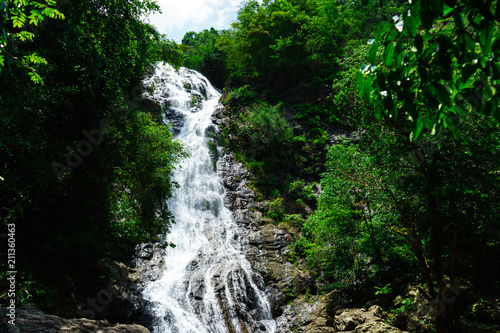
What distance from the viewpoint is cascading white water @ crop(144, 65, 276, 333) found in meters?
10.2

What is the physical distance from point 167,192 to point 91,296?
3.78 m

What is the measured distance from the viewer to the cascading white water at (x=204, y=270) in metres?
10.2

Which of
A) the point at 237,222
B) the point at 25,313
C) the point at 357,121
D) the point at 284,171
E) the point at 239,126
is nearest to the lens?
the point at 25,313

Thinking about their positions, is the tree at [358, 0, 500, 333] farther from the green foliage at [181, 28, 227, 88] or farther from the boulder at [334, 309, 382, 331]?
the green foliage at [181, 28, 227, 88]

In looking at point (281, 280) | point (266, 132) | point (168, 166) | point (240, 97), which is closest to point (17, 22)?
point (168, 166)

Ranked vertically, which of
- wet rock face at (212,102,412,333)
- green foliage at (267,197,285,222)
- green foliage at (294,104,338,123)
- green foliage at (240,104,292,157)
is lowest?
wet rock face at (212,102,412,333)

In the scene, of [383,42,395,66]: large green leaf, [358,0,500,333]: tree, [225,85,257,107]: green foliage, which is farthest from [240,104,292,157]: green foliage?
[383,42,395,66]: large green leaf

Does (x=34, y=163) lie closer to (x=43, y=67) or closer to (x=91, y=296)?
(x=43, y=67)

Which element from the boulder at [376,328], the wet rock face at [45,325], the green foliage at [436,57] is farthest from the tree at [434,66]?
the boulder at [376,328]

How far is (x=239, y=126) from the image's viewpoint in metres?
22.8

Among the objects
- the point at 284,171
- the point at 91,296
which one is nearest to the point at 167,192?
the point at 91,296

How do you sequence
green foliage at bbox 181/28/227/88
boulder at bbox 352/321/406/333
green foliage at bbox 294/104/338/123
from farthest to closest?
green foliage at bbox 181/28/227/88, green foliage at bbox 294/104/338/123, boulder at bbox 352/321/406/333

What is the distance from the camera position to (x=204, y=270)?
12.5 m

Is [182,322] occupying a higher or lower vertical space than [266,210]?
lower
